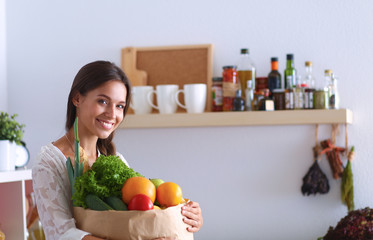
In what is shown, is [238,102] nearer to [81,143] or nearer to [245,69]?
[245,69]

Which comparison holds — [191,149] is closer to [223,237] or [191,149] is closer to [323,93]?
[223,237]

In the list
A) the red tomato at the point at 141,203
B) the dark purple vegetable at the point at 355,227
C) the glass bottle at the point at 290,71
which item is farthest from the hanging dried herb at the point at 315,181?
the red tomato at the point at 141,203

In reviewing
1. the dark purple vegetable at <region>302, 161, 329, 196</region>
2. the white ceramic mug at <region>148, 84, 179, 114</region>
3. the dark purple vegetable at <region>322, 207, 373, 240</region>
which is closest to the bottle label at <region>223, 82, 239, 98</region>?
the white ceramic mug at <region>148, 84, 179, 114</region>

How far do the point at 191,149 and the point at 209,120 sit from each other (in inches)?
8.7

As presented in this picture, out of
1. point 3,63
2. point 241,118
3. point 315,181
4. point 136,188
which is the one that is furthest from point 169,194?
point 3,63

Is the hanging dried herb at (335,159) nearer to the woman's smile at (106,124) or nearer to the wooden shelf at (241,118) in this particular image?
the wooden shelf at (241,118)

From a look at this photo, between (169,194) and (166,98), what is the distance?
1087mm

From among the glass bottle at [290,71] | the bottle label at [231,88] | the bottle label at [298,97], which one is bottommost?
the bottle label at [298,97]

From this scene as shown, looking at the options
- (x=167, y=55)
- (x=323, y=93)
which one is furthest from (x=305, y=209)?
(x=167, y=55)

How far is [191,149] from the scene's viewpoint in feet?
7.57

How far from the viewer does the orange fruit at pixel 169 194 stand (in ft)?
3.65

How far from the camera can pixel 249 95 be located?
6.98 ft

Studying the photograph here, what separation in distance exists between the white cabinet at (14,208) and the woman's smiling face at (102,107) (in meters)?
0.86

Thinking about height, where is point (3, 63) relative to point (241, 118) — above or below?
above
